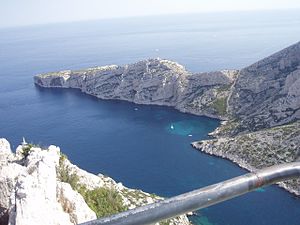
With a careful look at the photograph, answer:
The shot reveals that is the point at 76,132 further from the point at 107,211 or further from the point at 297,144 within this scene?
the point at 107,211

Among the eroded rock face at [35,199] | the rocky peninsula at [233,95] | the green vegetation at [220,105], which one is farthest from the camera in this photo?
the green vegetation at [220,105]

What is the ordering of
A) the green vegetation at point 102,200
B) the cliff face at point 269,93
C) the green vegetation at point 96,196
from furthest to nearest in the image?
the cliff face at point 269,93 < the green vegetation at point 102,200 < the green vegetation at point 96,196

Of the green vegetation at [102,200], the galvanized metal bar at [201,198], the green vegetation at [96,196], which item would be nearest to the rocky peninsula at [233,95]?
the green vegetation at [102,200]

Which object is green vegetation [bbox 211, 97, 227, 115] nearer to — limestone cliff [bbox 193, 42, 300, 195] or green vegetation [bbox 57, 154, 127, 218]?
limestone cliff [bbox 193, 42, 300, 195]

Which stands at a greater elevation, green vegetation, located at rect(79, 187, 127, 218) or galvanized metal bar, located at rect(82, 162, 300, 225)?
galvanized metal bar, located at rect(82, 162, 300, 225)

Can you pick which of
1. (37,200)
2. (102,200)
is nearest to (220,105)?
(102,200)

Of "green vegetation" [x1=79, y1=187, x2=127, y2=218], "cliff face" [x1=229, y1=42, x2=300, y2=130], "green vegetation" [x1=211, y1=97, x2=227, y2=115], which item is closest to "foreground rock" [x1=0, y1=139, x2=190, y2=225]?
"green vegetation" [x1=79, y1=187, x2=127, y2=218]

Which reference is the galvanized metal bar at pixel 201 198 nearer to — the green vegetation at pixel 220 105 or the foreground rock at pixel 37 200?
the foreground rock at pixel 37 200

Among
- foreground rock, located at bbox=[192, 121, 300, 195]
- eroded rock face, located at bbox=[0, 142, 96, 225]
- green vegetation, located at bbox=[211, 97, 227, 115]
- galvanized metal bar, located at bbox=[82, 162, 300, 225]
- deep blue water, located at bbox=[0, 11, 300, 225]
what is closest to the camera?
galvanized metal bar, located at bbox=[82, 162, 300, 225]

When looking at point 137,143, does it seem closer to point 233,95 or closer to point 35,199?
point 233,95
